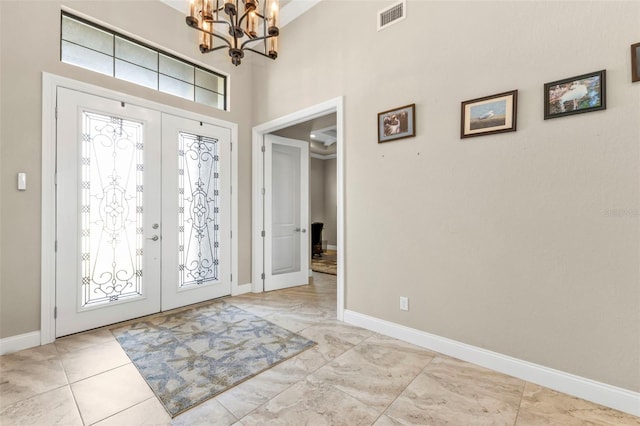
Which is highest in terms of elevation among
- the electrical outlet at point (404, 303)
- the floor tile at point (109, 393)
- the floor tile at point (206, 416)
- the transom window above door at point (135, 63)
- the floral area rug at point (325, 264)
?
the transom window above door at point (135, 63)

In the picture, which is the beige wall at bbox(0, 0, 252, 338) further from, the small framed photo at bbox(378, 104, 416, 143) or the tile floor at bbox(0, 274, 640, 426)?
the small framed photo at bbox(378, 104, 416, 143)

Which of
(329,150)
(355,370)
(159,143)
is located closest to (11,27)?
(159,143)

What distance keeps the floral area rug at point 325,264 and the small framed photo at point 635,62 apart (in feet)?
14.3

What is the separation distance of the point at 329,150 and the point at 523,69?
6.93 meters

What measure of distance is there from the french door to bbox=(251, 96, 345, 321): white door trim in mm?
428

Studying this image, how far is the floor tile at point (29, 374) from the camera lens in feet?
6.23

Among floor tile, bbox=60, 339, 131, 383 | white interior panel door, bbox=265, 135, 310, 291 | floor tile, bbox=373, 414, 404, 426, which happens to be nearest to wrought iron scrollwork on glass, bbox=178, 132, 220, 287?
white interior panel door, bbox=265, 135, 310, 291

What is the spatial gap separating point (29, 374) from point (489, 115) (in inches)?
161

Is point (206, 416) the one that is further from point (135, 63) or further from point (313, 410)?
point (135, 63)

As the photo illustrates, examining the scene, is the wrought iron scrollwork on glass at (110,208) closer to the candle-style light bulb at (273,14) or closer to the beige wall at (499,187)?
the candle-style light bulb at (273,14)

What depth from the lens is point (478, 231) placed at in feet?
7.46

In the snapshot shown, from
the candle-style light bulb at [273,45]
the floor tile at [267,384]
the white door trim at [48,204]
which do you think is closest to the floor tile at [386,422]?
the floor tile at [267,384]

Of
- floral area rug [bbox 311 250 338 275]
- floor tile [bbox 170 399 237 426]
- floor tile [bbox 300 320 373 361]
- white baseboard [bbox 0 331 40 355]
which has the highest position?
white baseboard [bbox 0 331 40 355]

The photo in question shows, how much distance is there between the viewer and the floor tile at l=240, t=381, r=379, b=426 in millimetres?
1648
